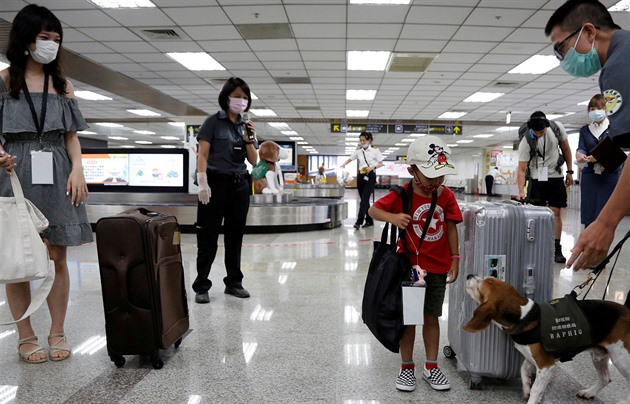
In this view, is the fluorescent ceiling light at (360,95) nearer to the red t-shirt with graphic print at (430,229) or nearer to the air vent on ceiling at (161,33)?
the air vent on ceiling at (161,33)

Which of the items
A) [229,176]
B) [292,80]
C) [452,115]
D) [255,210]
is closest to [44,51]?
[229,176]

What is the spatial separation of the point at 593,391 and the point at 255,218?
655cm

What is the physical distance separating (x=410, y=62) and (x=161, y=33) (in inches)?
218

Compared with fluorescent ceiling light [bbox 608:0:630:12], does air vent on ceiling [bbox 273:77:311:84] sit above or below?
above

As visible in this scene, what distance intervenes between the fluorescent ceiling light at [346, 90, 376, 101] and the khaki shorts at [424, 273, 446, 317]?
1188 centimetres

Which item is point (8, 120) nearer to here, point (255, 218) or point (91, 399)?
point (91, 399)

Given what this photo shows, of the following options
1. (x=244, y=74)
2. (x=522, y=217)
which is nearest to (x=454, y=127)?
(x=244, y=74)

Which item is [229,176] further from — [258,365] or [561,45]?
[561,45]

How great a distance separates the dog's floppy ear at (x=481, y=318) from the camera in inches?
65.8

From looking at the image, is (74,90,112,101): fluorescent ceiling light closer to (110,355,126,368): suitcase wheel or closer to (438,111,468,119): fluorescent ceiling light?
(438,111,468,119): fluorescent ceiling light

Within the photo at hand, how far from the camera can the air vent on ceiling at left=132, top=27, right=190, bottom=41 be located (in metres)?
8.08

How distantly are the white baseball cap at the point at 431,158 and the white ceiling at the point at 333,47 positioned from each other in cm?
546

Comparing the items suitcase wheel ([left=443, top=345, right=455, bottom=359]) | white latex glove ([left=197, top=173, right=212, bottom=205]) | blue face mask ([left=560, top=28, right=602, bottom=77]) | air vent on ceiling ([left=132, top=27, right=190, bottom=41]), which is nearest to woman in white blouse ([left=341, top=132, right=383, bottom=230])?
air vent on ceiling ([left=132, top=27, right=190, bottom=41])

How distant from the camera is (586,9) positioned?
5.24 feet
